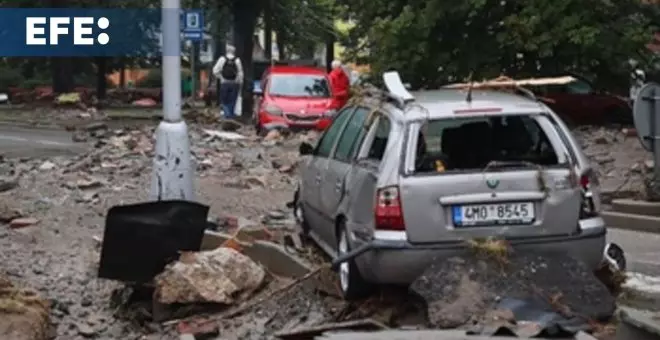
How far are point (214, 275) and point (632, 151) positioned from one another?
12218 millimetres

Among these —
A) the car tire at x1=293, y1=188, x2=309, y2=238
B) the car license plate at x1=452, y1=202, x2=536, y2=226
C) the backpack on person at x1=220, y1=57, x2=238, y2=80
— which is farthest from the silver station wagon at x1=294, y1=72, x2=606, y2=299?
the backpack on person at x1=220, y1=57, x2=238, y2=80

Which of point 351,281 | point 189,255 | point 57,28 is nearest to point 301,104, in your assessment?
point 189,255

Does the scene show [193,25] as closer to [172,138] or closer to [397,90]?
[172,138]

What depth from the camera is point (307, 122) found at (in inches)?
1010

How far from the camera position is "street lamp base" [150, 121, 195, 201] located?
11539 millimetres

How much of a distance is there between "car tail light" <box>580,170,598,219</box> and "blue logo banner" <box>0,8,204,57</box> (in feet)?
116

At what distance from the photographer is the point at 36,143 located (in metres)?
22.9

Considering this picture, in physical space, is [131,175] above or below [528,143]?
below

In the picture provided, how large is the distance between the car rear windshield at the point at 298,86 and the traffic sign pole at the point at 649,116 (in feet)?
46.4

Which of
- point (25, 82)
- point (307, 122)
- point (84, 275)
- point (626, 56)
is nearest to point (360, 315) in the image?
point (84, 275)

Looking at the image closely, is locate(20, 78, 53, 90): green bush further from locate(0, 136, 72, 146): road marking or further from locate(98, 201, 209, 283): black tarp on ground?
locate(98, 201, 209, 283): black tarp on ground

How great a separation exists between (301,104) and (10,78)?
36.5m

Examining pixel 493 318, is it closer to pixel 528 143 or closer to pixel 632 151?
pixel 528 143

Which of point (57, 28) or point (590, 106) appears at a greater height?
point (57, 28)
